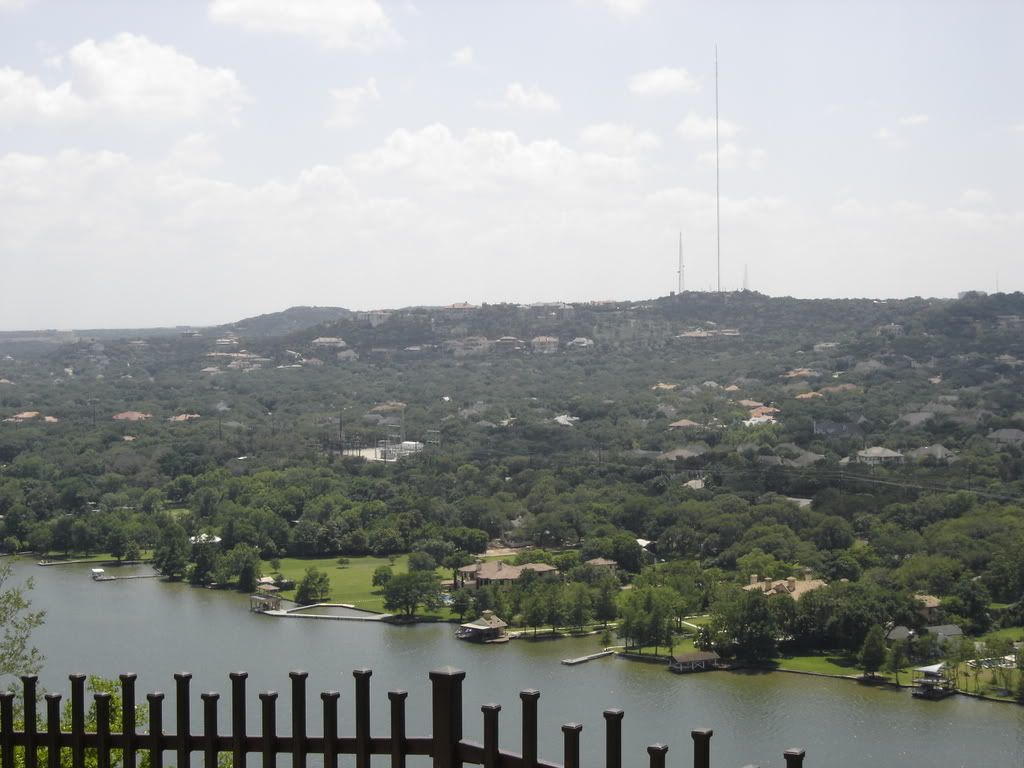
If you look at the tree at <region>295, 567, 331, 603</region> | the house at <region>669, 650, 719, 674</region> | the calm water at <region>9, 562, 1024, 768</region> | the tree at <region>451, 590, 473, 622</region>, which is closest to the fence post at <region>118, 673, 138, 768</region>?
the calm water at <region>9, 562, 1024, 768</region>

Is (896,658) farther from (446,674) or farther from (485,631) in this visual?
(446,674)

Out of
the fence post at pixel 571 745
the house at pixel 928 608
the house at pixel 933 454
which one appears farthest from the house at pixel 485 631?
the fence post at pixel 571 745

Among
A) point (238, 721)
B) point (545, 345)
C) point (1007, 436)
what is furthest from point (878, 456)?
point (545, 345)

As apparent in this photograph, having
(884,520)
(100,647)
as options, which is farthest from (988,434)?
(100,647)

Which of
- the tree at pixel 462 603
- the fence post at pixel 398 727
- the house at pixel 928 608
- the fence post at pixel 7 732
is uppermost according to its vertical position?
the fence post at pixel 398 727

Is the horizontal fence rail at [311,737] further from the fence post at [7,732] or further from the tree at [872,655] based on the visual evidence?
the tree at [872,655]

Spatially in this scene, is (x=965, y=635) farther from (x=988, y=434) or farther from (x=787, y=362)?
(x=787, y=362)
